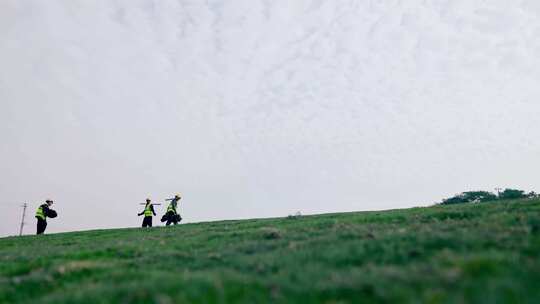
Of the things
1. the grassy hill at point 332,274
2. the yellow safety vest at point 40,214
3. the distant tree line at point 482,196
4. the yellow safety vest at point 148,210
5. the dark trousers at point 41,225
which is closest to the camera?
A: the grassy hill at point 332,274

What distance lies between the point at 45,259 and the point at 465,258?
11.5 m

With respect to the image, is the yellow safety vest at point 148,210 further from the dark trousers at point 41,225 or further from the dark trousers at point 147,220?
the dark trousers at point 41,225

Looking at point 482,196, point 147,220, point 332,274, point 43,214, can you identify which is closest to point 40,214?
point 43,214

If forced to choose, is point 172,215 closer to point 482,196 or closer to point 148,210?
point 148,210

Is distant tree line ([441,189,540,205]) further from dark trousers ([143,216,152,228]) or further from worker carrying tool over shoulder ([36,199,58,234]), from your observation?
worker carrying tool over shoulder ([36,199,58,234])

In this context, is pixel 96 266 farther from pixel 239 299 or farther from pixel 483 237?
pixel 483 237

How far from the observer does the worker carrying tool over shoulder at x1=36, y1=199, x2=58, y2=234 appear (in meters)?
33.5

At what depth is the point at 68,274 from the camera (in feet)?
29.5

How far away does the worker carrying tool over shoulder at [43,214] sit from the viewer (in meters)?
33.5

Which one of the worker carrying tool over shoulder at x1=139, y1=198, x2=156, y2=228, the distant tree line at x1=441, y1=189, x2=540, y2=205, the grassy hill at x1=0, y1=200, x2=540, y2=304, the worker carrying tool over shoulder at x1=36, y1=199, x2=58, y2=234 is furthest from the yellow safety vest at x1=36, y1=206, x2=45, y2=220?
the distant tree line at x1=441, y1=189, x2=540, y2=205

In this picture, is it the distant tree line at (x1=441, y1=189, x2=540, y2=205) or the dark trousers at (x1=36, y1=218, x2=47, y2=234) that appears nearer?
the dark trousers at (x1=36, y1=218, x2=47, y2=234)

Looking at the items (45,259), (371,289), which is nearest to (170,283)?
(371,289)

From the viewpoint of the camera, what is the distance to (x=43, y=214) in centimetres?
3362

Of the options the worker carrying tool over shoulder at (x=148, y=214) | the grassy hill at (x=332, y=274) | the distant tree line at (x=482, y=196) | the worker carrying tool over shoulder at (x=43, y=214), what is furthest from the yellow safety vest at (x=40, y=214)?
the distant tree line at (x=482, y=196)
